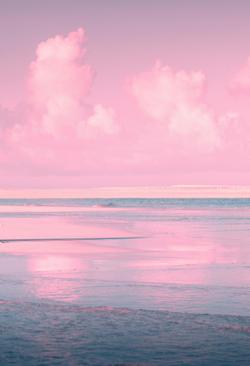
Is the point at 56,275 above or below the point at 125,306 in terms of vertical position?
above

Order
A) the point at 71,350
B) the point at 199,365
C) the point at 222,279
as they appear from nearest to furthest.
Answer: the point at 199,365 < the point at 71,350 < the point at 222,279

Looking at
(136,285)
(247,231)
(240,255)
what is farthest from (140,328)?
(247,231)

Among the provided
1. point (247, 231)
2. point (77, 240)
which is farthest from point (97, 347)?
point (247, 231)

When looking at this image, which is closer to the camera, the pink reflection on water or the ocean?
the ocean

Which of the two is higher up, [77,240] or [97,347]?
[77,240]

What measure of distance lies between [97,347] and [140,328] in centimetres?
175

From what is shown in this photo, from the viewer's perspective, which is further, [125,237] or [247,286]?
[125,237]

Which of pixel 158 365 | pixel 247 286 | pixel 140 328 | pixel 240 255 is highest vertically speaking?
pixel 240 255

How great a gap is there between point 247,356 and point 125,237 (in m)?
28.7

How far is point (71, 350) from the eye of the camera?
1228 centimetres

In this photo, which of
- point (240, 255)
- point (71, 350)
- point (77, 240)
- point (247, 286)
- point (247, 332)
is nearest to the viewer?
point (71, 350)

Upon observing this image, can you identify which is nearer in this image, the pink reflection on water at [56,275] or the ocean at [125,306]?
the ocean at [125,306]

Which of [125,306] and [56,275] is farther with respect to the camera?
[56,275]

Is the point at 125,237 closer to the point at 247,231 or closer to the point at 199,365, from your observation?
the point at 247,231
